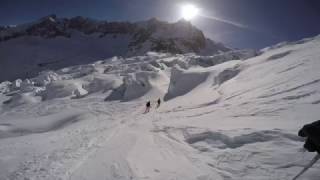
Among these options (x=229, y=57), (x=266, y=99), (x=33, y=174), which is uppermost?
(x=229, y=57)

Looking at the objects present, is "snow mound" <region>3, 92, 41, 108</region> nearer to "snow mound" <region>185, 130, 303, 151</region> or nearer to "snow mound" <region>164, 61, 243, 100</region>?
"snow mound" <region>164, 61, 243, 100</region>

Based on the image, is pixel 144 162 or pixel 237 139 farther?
pixel 237 139

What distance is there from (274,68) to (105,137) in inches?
844

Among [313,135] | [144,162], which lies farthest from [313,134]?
[144,162]

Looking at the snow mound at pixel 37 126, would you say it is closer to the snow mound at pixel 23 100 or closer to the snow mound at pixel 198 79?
the snow mound at pixel 198 79

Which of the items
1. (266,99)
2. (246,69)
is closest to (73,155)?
(266,99)

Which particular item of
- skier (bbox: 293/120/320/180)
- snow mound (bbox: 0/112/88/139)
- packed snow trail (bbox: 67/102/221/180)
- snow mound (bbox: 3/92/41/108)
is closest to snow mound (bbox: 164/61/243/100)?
snow mound (bbox: 0/112/88/139)

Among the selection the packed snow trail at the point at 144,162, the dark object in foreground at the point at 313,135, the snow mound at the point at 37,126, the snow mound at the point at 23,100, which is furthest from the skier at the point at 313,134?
the snow mound at the point at 23,100

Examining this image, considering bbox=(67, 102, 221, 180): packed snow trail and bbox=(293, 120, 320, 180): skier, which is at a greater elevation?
bbox=(293, 120, 320, 180): skier

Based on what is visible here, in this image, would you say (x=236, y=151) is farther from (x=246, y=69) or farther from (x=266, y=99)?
(x=246, y=69)

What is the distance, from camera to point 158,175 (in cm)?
1220

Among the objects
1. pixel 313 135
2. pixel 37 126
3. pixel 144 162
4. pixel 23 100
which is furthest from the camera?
pixel 23 100

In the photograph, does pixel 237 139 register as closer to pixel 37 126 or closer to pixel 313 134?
pixel 313 134

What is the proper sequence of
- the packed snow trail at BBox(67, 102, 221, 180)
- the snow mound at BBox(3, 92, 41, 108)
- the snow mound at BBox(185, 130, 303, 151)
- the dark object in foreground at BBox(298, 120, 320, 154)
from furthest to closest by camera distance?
the snow mound at BBox(3, 92, 41, 108), the snow mound at BBox(185, 130, 303, 151), the packed snow trail at BBox(67, 102, 221, 180), the dark object in foreground at BBox(298, 120, 320, 154)
